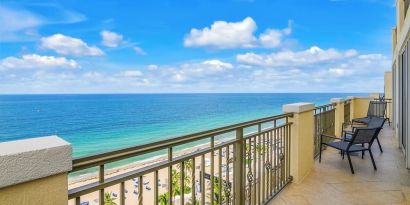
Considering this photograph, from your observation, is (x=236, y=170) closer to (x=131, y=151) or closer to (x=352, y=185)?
(x=131, y=151)

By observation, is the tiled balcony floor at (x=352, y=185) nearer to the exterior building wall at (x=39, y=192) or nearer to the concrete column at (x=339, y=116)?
the exterior building wall at (x=39, y=192)

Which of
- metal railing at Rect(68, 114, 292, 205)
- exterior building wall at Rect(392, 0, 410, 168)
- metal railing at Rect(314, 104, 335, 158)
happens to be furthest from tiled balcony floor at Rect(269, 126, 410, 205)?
exterior building wall at Rect(392, 0, 410, 168)

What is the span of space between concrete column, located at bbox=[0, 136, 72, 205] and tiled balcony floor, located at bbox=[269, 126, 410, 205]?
253cm

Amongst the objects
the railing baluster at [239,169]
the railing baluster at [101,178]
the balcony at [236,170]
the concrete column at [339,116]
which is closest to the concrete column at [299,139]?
the balcony at [236,170]

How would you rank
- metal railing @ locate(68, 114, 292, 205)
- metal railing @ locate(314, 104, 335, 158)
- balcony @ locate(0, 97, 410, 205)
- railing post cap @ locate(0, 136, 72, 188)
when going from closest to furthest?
1. railing post cap @ locate(0, 136, 72, 188)
2. balcony @ locate(0, 97, 410, 205)
3. metal railing @ locate(68, 114, 292, 205)
4. metal railing @ locate(314, 104, 335, 158)

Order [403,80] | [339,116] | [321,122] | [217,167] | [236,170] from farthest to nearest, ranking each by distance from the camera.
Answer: [339,116]
[321,122]
[403,80]
[217,167]
[236,170]

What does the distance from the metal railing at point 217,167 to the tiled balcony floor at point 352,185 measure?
0.87 ft

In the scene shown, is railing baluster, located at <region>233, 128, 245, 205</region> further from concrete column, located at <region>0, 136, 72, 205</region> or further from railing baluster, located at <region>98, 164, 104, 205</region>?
concrete column, located at <region>0, 136, 72, 205</region>

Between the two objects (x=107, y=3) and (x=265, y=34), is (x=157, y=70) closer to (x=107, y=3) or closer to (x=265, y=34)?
(x=107, y=3)

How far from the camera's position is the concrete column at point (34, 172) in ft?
3.36

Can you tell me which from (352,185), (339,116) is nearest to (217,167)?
(352,185)

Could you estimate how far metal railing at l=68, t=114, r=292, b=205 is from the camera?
145cm

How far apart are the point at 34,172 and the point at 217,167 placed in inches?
84.6

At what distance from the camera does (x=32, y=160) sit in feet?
3.51
